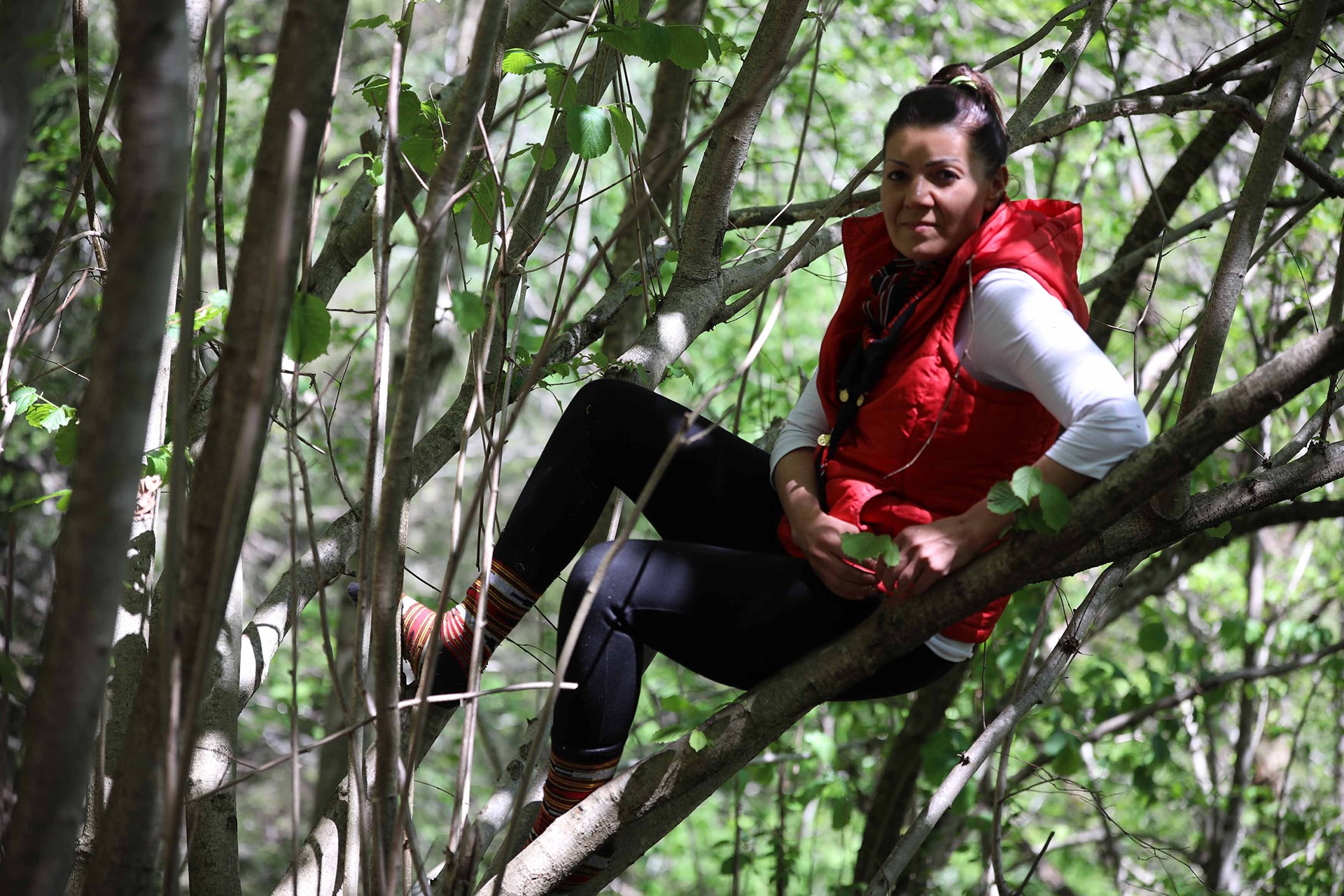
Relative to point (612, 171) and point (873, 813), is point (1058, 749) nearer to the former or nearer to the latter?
point (873, 813)

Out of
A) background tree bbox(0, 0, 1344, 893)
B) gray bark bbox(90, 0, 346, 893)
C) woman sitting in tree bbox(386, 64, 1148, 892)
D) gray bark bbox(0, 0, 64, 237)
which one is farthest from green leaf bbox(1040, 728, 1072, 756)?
gray bark bbox(0, 0, 64, 237)

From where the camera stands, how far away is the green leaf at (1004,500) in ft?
3.94

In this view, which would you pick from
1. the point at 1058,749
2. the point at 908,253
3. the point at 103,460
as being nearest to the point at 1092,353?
the point at 908,253

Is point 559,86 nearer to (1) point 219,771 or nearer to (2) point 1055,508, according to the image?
(2) point 1055,508

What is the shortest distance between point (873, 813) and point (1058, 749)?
599 mm

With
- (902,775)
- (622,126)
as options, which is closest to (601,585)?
(622,126)

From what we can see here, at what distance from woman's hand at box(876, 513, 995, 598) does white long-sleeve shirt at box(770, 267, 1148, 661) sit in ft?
0.44

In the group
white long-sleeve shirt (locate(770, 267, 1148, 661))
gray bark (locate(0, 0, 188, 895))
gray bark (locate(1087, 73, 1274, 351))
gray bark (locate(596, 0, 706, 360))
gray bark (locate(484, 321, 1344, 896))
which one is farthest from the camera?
gray bark (locate(1087, 73, 1274, 351))

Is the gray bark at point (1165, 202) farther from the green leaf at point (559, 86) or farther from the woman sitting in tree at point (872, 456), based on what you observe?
the green leaf at point (559, 86)

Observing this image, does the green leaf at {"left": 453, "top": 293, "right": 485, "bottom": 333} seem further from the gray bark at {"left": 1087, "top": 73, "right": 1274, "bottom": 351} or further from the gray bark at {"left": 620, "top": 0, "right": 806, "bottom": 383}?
the gray bark at {"left": 1087, "top": 73, "right": 1274, "bottom": 351}

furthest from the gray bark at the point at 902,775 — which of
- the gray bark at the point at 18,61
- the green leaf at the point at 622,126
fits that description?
the gray bark at the point at 18,61

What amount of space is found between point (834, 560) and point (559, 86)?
77 cm

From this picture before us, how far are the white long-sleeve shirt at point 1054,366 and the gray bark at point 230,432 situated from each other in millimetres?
851

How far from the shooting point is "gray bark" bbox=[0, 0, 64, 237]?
0.90 meters
